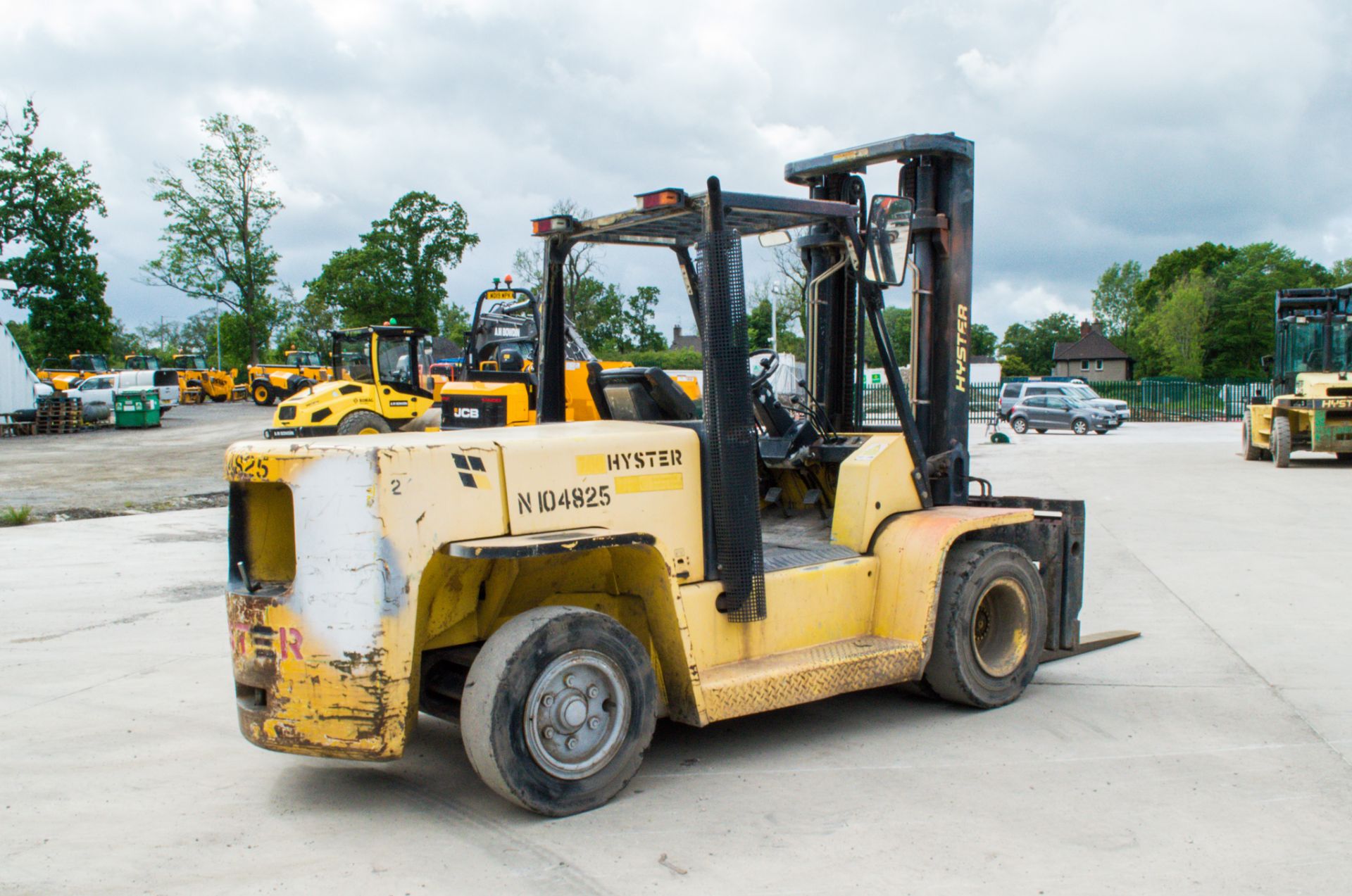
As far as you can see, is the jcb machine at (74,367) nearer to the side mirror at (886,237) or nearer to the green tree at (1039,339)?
the side mirror at (886,237)

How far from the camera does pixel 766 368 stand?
599 cm

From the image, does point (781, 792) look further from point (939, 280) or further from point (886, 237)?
point (939, 280)

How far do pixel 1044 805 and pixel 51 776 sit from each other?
14.0 ft

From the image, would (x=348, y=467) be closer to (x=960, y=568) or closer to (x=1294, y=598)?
(x=960, y=568)

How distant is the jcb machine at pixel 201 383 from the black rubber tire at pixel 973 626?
4970 centimetres

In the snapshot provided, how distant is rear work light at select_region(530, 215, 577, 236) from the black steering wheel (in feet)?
3.88

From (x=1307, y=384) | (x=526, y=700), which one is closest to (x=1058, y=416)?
(x=1307, y=384)

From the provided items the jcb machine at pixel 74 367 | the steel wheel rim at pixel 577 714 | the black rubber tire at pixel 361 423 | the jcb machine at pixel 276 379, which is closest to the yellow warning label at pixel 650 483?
the steel wheel rim at pixel 577 714

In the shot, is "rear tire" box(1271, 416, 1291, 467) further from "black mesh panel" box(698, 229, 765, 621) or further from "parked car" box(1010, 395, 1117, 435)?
"black mesh panel" box(698, 229, 765, 621)

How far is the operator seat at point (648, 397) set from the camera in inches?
212

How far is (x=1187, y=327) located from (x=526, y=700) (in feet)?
279

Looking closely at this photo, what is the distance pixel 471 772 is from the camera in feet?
16.2

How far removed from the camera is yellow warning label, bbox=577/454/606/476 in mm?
4586

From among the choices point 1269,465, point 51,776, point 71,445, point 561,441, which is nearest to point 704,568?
point 561,441
